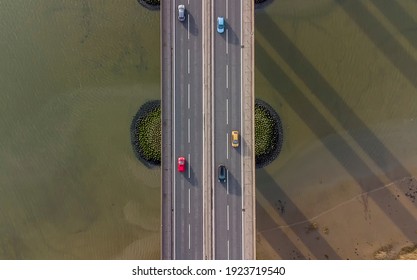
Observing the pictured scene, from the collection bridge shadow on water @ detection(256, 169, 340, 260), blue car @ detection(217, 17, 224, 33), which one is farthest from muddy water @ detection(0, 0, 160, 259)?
bridge shadow on water @ detection(256, 169, 340, 260)

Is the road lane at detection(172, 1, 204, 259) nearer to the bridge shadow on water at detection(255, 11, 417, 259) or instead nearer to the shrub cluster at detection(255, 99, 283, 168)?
the shrub cluster at detection(255, 99, 283, 168)

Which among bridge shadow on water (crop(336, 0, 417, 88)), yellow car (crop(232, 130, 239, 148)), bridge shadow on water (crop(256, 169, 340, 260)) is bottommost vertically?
bridge shadow on water (crop(256, 169, 340, 260))

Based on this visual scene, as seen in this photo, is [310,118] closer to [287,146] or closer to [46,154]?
[287,146]

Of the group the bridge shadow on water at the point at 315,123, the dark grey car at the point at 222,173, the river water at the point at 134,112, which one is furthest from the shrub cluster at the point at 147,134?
the bridge shadow on water at the point at 315,123

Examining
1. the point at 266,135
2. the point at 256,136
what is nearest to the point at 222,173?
the point at 256,136

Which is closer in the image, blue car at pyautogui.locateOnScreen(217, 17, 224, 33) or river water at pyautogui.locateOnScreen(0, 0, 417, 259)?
blue car at pyautogui.locateOnScreen(217, 17, 224, 33)

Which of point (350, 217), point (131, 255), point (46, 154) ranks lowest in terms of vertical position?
point (131, 255)

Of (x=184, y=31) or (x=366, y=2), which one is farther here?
(x=366, y=2)

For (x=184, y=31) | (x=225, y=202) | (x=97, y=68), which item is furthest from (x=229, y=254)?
(x=97, y=68)
